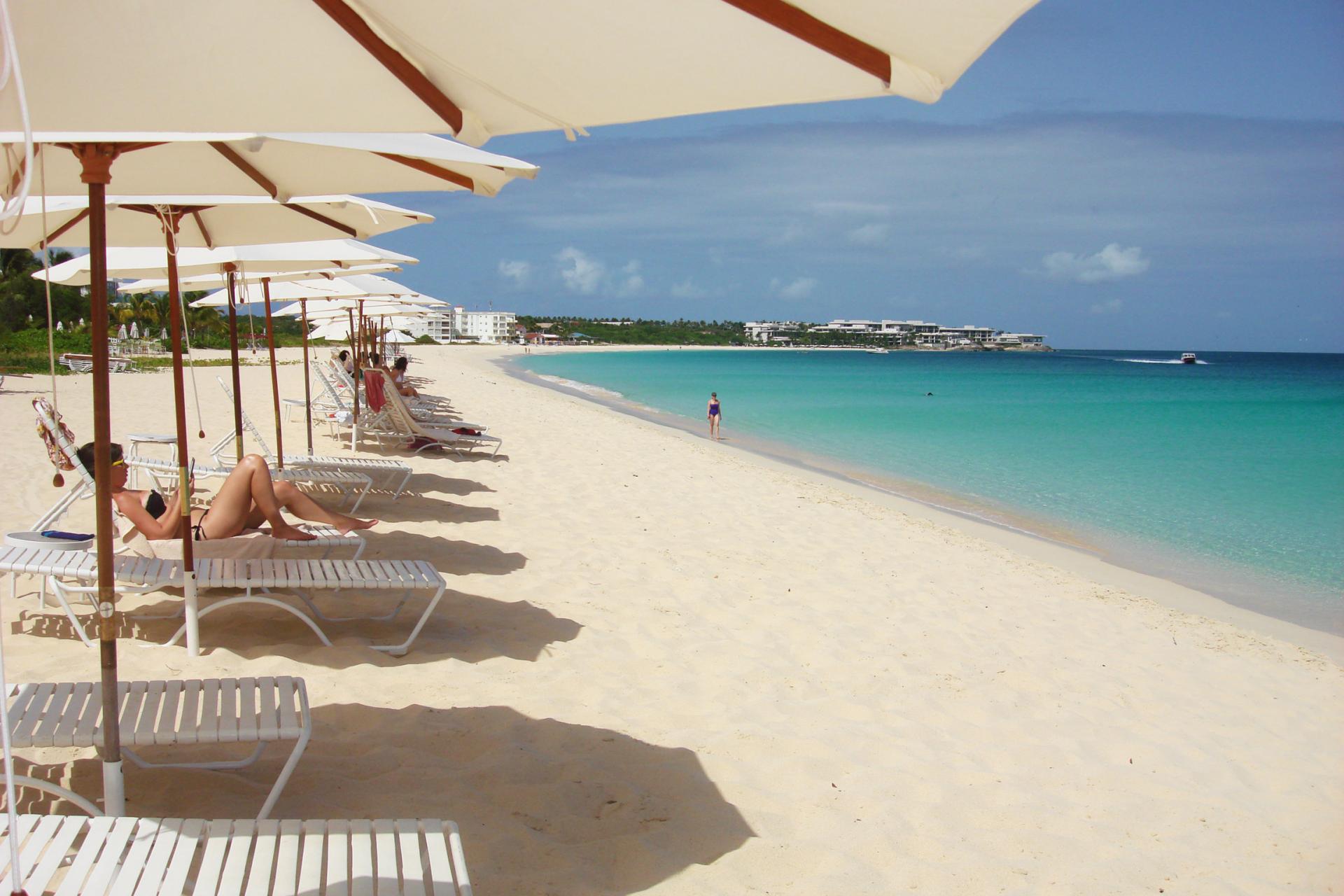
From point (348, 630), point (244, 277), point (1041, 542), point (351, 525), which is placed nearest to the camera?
point (348, 630)

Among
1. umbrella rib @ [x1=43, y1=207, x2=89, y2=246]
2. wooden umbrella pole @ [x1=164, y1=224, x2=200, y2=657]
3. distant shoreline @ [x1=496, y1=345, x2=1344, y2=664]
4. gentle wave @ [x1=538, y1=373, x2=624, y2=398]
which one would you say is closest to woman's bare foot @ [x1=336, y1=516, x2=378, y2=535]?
wooden umbrella pole @ [x1=164, y1=224, x2=200, y2=657]

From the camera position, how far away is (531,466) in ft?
34.6

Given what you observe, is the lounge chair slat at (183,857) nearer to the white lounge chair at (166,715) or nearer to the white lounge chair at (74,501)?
the white lounge chair at (166,715)

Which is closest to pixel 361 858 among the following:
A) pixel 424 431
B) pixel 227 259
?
pixel 227 259

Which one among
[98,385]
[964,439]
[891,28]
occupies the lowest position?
[964,439]

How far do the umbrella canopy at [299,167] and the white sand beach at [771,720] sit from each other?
1894 mm

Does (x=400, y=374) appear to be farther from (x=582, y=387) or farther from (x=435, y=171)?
(x=582, y=387)

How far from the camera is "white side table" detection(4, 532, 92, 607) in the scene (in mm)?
4203

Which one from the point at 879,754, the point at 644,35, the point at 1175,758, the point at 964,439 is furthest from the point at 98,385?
the point at 964,439

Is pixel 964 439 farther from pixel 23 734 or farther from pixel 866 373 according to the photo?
pixel 866 373

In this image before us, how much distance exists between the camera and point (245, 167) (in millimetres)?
3447

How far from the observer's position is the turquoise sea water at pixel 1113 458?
35.4 ft

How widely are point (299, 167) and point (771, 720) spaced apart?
9.11ft

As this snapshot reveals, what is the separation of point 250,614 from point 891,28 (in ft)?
13.7
